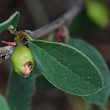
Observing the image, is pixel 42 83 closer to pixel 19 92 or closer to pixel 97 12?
pixel 19 92

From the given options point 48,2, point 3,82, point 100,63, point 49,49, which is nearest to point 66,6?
point 48,2

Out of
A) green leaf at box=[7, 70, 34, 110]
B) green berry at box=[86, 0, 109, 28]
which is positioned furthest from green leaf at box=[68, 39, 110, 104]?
green berry at box=[86, 0, 109, 28]

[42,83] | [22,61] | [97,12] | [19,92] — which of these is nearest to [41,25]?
[97,12]

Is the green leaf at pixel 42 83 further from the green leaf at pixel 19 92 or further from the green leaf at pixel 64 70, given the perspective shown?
the green leaf at pixel 64 70

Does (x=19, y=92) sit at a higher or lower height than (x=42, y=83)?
higher

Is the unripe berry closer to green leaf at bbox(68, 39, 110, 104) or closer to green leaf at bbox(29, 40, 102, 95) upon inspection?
green leaf at bbox(29, 40, 102, 95)

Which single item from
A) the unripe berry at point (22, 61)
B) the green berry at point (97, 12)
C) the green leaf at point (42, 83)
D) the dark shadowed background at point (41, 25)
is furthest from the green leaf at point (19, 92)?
the dark shadowed background at point (41, 25)
